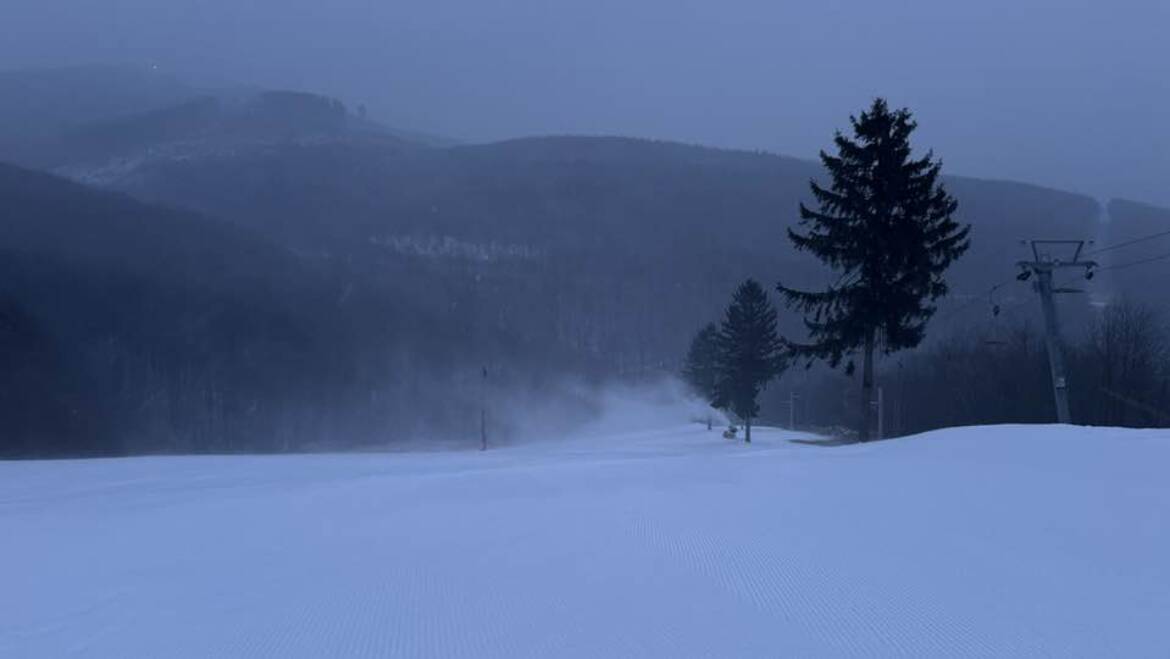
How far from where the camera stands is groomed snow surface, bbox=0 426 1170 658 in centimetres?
522

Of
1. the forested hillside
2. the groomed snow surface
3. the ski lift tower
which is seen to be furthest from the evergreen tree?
the groomed snow surface

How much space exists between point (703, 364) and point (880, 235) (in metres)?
47.6

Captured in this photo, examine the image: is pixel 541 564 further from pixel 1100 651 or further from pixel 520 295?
pixel 520 295

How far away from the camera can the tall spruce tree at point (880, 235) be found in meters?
29.3

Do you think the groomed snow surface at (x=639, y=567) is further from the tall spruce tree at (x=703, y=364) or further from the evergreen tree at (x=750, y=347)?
the tall spruce tree at (x=703, y=364)

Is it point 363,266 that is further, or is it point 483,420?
point 363,266

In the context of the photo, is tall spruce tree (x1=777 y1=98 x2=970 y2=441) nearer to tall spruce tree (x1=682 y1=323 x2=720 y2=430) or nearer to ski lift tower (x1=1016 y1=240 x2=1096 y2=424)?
ski lift tower (x1=1016 y1=240 x2=1096 y2=424)

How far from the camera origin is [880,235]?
29266mm

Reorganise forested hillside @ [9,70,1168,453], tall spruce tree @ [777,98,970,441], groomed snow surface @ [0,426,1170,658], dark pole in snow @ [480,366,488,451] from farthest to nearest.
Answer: dark pole in snow @ [480,366,488,451]
forested hillside @ [9,70,1168,453]
tall spruce tree @ [777,98,970,441]
groomed snow surface @ [0,426,1170,658]

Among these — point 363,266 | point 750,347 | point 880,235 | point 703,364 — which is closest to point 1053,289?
point 880,235

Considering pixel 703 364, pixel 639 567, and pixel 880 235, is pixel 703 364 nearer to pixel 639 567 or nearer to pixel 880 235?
pixel 880 235

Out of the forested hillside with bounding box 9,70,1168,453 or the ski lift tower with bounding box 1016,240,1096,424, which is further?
the forested hillside with bounding box 9,70,1168,453

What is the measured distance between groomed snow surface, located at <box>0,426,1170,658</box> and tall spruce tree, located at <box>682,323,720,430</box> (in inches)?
2308

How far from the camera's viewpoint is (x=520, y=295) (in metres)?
81.9
